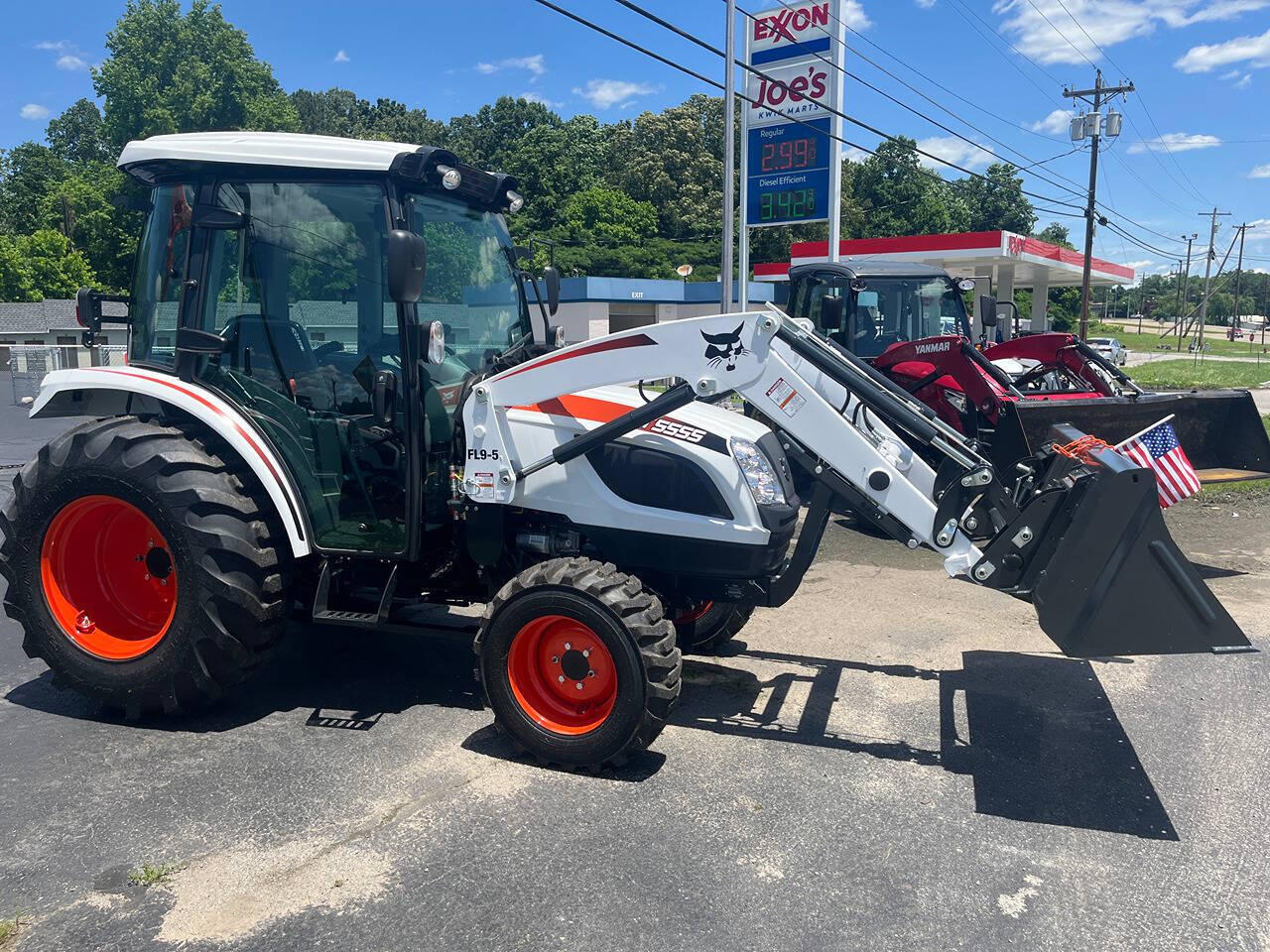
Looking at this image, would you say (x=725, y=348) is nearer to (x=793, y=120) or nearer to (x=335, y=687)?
(x=335, y=687)

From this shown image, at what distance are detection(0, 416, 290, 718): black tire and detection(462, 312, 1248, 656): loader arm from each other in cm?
110

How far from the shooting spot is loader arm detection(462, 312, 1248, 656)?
3.76 metres

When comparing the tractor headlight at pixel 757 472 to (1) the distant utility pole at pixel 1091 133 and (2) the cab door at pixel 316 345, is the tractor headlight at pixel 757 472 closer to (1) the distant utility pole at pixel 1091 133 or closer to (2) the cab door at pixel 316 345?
(2) the cab door at pixel 316 345

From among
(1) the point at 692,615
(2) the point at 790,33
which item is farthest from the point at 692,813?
(2) the point at 790,33

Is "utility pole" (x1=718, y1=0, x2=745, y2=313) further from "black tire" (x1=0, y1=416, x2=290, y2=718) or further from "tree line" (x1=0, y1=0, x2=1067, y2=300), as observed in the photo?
"tree line" (x1=0, y1=0, x2=1067, y2=300)

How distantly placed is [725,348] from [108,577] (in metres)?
3.47

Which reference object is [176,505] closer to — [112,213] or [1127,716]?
[1127,716]

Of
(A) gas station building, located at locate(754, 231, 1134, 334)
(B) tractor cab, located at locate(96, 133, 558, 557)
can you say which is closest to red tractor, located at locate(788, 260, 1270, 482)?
(B) tractor cab, located at locate(96, 133, 558, 557)

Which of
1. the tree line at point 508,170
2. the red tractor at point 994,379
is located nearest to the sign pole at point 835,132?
the red tractor at point 994,379

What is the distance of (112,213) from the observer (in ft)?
159

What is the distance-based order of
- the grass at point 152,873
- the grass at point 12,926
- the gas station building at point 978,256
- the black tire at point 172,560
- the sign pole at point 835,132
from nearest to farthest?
the grass at point 12,926 → the grass at point 152,873 → the black tire at point 172,560 → the sign pole at point 835,132 → the gas station building at point 978,256

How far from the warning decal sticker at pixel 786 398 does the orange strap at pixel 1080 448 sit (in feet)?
3.93

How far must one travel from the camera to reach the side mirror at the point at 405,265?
152 inches

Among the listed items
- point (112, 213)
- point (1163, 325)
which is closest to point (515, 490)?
point (112, 213)
